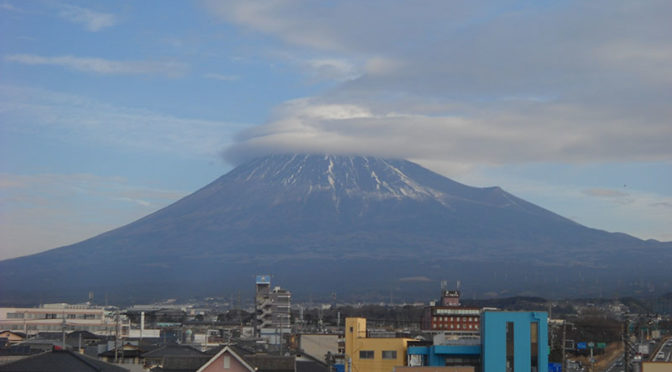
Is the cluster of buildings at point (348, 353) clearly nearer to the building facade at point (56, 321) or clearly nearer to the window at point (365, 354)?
the window at point (365, 354)

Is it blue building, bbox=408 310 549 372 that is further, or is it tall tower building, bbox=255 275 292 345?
tall tower building, bbox=255 275 292 345

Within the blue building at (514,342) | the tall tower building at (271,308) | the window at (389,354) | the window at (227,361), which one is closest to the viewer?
the window at (227,361)

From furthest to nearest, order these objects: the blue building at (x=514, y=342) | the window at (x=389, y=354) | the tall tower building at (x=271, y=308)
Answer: the tall tower building at (x=271, y=308) < the window at (x=389, y=354) < the blue building at (x=514, y=342)

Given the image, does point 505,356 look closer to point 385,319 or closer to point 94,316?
point 94,316

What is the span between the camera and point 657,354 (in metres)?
76.9

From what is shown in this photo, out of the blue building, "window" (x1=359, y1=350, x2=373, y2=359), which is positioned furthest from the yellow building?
the blue building

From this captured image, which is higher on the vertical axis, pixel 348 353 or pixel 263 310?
pixel 263 310

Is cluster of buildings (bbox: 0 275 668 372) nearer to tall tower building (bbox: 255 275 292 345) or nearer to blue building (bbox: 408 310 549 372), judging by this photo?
blue building (bbox: 408 310 549 372)

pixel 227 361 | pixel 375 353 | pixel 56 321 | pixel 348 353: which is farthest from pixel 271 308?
pixel 227 361

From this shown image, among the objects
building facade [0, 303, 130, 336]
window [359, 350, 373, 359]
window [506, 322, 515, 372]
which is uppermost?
window [506, 322, 515, 372]

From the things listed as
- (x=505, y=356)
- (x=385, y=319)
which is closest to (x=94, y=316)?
(x=385, y=319)

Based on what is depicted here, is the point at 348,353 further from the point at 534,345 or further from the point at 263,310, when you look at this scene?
the point at 263,310

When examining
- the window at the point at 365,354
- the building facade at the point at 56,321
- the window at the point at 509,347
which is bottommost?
the building facade at the point at 56,321

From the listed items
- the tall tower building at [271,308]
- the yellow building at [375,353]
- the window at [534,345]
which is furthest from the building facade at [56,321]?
the window at [534,345]
